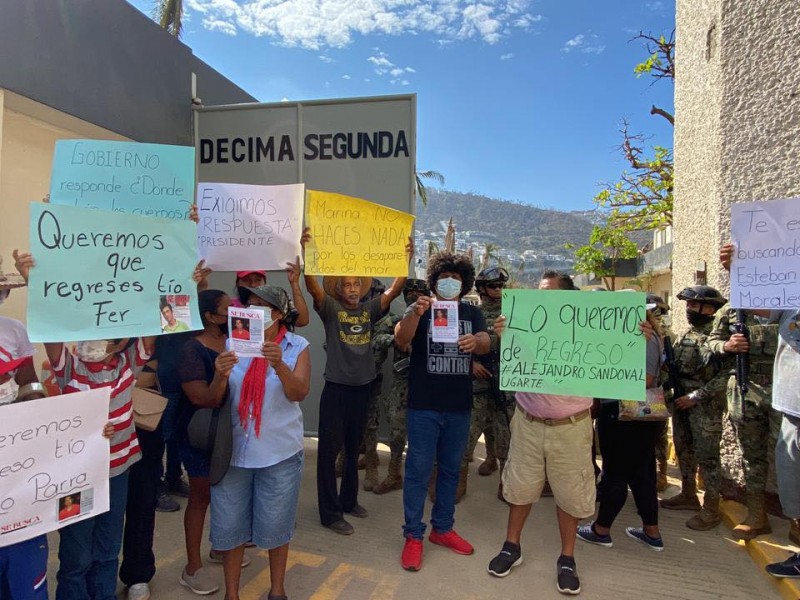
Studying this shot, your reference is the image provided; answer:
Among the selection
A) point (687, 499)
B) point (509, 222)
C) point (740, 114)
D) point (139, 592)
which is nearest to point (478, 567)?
point (139, 592)

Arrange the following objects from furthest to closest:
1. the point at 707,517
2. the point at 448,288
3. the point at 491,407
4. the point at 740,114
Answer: the point at 491,407 < the point at 740,114 < the point at 707,517 < the point at 448,288

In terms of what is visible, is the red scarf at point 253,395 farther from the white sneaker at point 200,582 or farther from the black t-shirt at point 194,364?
the white sneaker at point 200,582

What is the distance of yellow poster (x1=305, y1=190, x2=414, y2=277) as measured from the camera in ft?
11.5

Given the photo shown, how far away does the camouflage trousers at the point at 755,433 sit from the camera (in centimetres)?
372

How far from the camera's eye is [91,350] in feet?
8.02

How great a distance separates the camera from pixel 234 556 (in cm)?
267

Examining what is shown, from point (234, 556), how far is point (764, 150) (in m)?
4.93

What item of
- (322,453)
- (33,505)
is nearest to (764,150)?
(322,453)

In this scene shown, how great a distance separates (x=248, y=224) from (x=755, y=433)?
4026 mm

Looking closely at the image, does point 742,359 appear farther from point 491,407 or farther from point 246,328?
point 246,328

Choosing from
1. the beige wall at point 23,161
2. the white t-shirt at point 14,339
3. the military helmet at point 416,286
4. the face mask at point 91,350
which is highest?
the beige wall at point 23,161

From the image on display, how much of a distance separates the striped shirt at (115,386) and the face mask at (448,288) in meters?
1.85

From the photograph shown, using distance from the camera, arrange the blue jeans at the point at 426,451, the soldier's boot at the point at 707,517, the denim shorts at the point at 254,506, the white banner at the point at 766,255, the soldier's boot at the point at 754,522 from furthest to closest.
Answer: the soldier's boot at the point at 707,517 < the soldier's boot at the point at 754,522 < the blue jeans at the point at 426,451 < the white banner at the point at 766,255 < the denim shorts at the point at 254,506

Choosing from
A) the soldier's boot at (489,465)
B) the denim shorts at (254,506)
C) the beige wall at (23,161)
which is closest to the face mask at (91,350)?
the denim shorts at (254,506)
